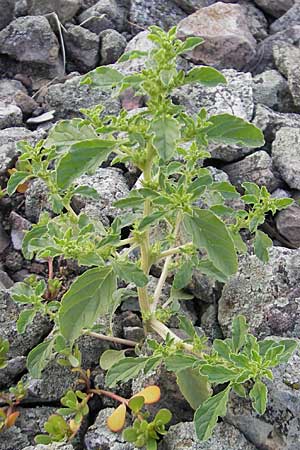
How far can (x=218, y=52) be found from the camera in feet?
10.8

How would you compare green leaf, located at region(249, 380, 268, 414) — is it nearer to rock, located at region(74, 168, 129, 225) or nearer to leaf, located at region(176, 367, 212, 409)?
leaf, located at region(176, 367, 212, 409)

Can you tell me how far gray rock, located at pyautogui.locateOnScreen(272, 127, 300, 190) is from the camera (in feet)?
8.63

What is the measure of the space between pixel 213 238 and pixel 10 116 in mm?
1551

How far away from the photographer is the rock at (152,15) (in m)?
3.56

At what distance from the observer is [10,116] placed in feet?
9.47

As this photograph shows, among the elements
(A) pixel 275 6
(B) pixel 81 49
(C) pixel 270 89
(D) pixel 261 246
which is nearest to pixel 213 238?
(D) pixel 261 246

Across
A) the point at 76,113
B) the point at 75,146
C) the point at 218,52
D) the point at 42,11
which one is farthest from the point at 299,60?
the point at 75,146

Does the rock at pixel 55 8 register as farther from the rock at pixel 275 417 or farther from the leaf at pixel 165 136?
the rock at pixel 275 417

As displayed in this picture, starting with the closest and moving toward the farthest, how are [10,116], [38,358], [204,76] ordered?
1. [204,76]
2. [38,358]
3. [10,116]

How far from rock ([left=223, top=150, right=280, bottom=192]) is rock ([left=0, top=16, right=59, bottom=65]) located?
116cm

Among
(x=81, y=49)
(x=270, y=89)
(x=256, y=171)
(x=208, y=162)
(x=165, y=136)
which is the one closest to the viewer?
(x=165, y=136)

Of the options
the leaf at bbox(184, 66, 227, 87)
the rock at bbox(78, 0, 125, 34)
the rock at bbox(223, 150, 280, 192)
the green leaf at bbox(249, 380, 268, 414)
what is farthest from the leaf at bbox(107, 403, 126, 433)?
the rock at bbox(78, 0, 125, 34)

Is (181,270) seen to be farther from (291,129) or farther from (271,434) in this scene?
(291,129)

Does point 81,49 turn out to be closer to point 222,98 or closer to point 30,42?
point 30,42
